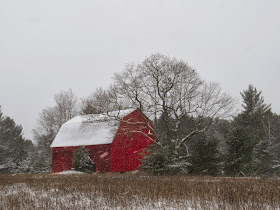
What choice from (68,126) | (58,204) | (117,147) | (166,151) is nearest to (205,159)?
(166,151)

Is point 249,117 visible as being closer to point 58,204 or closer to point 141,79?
point 141,79

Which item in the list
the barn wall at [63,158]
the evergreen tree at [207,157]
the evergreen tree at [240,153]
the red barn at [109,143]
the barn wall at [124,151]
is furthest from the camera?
the barn wall at [63,158]

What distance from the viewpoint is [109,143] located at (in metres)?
31.7

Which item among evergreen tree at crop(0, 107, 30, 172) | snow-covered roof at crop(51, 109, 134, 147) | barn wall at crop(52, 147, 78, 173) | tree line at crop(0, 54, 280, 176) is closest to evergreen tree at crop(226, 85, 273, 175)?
tree line at crop(0, 54, 280, 176)

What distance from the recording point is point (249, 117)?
1640 inches

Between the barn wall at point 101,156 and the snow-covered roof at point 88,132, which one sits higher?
the snow-covered roof at point 88,132

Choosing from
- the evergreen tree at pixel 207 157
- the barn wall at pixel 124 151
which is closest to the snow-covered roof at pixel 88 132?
the barn wall at pixel 124 151

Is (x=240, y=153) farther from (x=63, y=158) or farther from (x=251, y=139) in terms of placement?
(x=63, y=158)

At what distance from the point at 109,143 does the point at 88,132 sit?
462cm

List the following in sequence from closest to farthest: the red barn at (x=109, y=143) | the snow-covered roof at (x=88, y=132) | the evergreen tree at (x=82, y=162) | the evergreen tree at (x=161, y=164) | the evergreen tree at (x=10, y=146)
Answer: the evergreen tree at (x=161, y=164)
the evergreen tree at (x=82, y=162)
the red barn at (x=109, y=143)
the snow-covered roof at (x=88, y=132)
the evergreen tree at (x=10, y=146)

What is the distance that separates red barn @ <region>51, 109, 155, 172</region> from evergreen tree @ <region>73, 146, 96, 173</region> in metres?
1.78

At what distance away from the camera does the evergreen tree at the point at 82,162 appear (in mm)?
29953

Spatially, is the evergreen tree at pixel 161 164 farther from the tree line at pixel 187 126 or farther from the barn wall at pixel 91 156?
the barn wall at pixel 91 156

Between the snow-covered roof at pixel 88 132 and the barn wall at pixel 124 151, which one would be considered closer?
the barn wall at pixel 124 151
